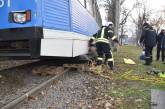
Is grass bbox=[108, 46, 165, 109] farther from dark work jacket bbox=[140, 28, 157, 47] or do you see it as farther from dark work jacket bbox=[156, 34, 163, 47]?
dark work jacket bbox=[156, 34, 163, 47]

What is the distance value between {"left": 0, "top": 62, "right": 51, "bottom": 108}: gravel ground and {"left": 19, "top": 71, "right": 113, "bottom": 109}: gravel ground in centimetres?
39

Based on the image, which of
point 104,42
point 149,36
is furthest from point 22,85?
point 149,36

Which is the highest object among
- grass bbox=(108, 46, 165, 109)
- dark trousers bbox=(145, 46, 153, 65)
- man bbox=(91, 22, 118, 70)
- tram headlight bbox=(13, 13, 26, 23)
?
tram headlight bbox=(13, 13, 26, 23)

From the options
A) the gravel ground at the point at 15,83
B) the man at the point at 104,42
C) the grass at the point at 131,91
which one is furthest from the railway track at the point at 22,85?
the man at the point at 104,42

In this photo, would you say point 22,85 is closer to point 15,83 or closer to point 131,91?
point 15,83

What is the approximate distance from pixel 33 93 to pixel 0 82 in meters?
1.70

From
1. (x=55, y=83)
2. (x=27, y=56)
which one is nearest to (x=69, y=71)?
(x=55, y=83)

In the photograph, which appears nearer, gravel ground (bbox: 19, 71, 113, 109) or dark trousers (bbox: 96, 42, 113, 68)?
gravel ground (bbox: 19, 71, 113, 109)

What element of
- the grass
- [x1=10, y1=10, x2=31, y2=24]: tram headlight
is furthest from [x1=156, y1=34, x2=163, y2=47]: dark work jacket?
[x1=10, y1=10, x2=31, y2=24]: tram headlight

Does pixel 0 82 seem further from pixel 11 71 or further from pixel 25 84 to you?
pixel 11 71

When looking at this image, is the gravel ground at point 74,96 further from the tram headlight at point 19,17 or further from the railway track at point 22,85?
the tram headlight at point 19,17

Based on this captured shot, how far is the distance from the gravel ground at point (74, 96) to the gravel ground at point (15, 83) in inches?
15.4

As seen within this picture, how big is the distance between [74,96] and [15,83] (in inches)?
67.8

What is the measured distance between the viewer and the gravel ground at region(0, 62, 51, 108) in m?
7.76
